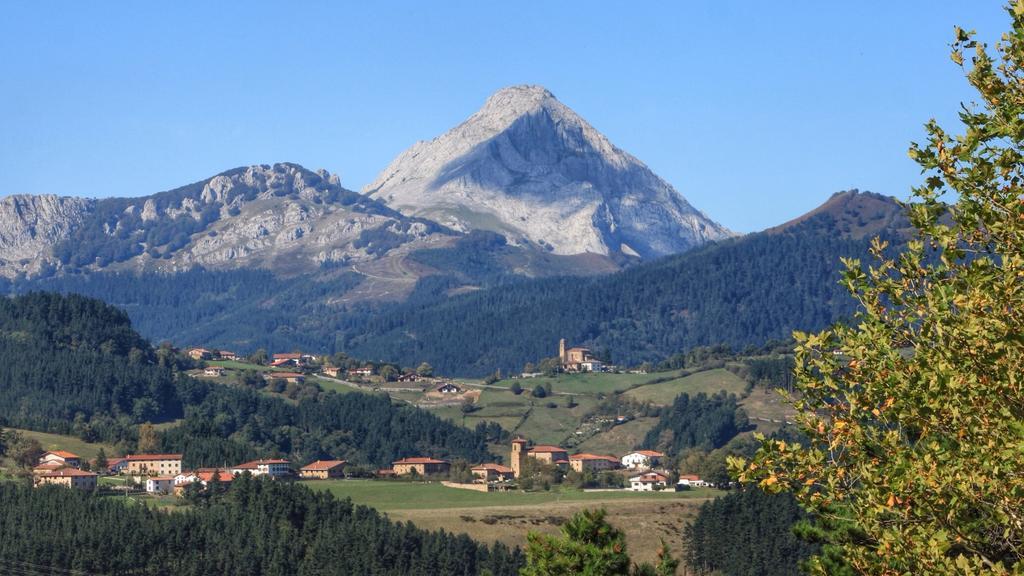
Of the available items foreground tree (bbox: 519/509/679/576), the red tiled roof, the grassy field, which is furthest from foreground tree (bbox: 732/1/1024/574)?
the red tiled roof

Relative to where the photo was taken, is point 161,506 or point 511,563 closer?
point 511,563

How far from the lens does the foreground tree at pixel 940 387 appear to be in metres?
26.9

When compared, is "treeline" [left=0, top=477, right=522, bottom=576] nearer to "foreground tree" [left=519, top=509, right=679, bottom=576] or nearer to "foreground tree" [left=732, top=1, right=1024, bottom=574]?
"foreground tree" [left=519, top=509, right=679, bottom=576]

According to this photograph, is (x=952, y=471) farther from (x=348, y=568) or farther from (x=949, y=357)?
(x=348, y=568)

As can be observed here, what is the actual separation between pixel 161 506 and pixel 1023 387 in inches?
6391

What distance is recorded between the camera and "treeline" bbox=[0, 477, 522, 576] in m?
146

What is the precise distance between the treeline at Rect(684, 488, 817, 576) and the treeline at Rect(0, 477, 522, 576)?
17742 millimetres

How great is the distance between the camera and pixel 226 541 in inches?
6073

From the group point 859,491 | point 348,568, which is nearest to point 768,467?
point 859,491

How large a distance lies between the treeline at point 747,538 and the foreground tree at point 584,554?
91.5 meters

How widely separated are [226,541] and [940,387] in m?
132

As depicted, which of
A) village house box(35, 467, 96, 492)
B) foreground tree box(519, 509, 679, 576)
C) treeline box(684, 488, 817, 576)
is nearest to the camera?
foreground tree box(519, 509, 679, 576)

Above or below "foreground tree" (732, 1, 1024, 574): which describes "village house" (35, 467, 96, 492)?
above

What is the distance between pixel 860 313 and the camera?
3058cm
